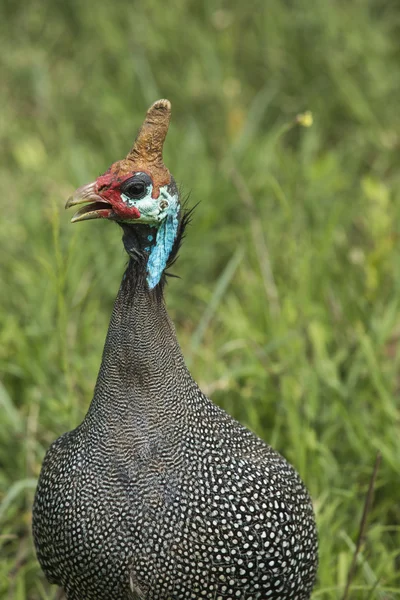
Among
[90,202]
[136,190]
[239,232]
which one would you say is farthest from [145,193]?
[239,232]

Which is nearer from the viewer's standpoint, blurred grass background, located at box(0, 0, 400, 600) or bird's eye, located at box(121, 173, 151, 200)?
bird's eye, located at box(121, 173, 151, 200)

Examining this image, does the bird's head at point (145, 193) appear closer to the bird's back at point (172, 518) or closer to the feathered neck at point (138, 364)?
the feathered neck at point (138, 364)

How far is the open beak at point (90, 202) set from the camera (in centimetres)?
238

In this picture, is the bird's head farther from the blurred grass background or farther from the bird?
the blurred grass background

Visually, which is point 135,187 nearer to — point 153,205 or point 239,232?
point 153,205

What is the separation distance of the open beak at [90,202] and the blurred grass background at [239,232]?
0.45 metres

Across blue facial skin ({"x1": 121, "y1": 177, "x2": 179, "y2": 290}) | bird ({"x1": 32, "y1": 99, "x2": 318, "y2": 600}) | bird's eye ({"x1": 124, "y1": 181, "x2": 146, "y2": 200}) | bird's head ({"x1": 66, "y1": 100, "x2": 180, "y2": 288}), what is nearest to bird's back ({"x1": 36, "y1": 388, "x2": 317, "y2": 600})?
bird ({"x1": 32, "y1": 99, "x2": 318, "y2": 600})

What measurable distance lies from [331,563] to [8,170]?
339cm

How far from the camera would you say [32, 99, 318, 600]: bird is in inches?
95.4

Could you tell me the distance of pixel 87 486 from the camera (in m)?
2.52

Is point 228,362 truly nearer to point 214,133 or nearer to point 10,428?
point 10,428

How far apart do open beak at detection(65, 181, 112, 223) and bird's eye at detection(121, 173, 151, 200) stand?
0.07m

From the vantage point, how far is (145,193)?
238 centimetres

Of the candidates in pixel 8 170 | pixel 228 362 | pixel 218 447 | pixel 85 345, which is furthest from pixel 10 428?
pixel 8 170
